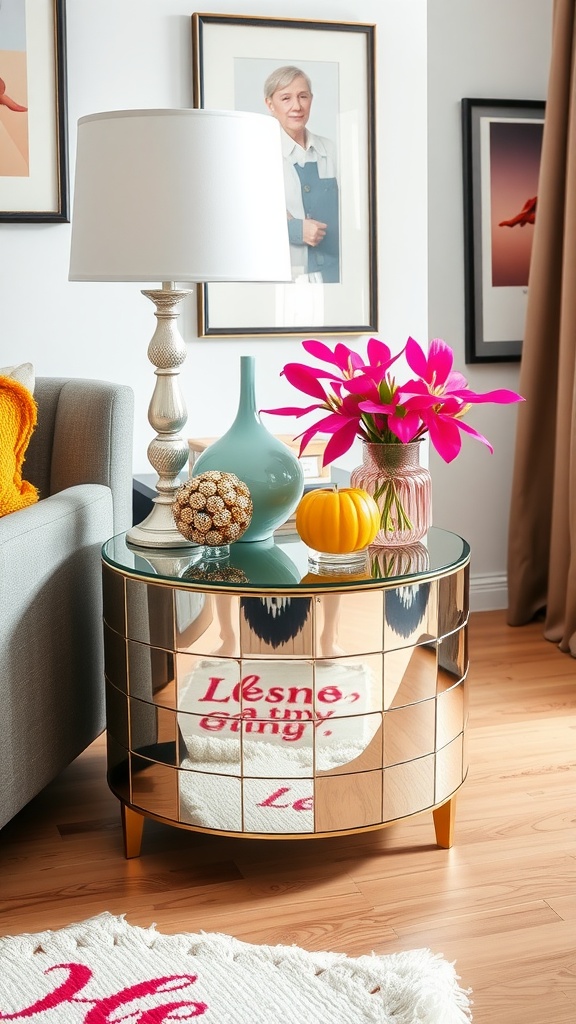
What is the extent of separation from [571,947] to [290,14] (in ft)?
7.77

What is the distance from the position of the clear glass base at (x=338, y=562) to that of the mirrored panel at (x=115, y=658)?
1.23 feet

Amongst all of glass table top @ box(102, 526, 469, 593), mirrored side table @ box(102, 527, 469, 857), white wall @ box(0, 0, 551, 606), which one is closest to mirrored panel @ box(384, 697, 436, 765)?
mirrored side table @ box(102, 527, 469, 857)

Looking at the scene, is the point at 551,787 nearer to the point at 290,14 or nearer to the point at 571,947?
the point at 571,947

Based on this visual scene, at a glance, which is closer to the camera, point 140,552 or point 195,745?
point 195,745

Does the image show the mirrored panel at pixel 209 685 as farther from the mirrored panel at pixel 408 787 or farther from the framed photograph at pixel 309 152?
the framed photograph at pixel 309 152

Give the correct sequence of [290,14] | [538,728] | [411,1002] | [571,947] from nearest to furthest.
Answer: [411,1002], [571,947], [538,728], [290,14]

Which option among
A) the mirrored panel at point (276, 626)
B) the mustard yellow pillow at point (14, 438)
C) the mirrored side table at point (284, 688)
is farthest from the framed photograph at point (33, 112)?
the mirrored panel at point (276, 626)

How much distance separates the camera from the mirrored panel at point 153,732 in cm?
185

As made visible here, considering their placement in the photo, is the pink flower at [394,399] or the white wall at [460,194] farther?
the white wall at [460,194]

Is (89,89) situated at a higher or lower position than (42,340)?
higher

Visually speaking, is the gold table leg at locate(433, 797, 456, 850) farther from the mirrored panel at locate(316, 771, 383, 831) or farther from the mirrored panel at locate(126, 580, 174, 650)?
the mirrored panel at locate(126, 580, 174, 650)

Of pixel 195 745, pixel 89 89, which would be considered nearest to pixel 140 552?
pixel 195 745

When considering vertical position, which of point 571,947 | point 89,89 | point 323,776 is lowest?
point 571,947

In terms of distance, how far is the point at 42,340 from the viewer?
277 centimetres
